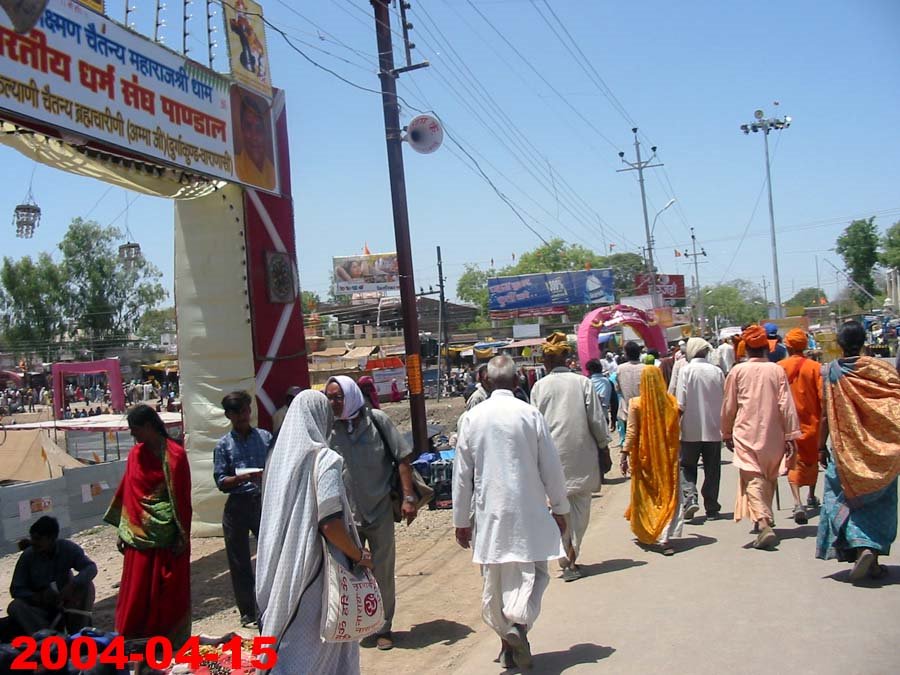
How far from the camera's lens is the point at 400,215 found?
10.9 metres

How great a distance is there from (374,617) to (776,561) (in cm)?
373

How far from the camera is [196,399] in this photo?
8719mm

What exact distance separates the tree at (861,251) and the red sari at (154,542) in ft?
232

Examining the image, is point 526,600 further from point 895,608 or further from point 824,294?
point 824,294

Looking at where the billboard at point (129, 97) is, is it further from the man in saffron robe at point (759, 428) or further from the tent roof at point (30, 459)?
the tent roof at point (30, 459)

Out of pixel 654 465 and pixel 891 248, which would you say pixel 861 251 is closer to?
pixel 891 248

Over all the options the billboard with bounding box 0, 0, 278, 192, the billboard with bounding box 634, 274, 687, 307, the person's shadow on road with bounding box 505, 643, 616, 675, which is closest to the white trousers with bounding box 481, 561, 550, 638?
the person's shadow on road with bounding box 505, 643, 616, 675

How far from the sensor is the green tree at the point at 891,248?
199 ft

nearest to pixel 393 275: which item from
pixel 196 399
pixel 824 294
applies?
pixel 196 399

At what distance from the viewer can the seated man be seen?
15.5ft

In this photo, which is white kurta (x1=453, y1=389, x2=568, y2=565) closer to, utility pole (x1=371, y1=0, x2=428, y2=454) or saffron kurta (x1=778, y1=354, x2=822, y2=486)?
saffron kurta (x1=778, y1=354, x2=822, y2=486)

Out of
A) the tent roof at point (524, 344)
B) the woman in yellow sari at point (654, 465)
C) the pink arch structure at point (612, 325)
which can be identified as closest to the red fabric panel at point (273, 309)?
the woman in yellow sari at point (654, 465)

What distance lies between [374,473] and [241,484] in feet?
5.12

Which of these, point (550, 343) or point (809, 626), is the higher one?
point (550, 343)
